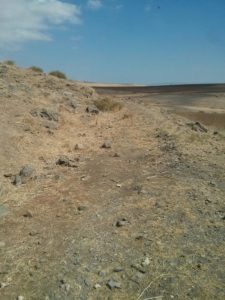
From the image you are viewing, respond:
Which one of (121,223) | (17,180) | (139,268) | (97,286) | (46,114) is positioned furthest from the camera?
(46,114)

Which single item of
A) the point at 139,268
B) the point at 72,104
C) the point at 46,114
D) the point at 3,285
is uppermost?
the point at 46,114

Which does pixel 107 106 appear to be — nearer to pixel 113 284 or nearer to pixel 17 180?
pixel 17 180

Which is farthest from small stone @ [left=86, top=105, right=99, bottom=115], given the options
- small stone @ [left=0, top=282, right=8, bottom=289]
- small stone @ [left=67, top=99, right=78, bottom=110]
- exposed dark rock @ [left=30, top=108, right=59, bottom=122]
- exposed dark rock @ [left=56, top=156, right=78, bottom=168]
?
small stone @ [left=0, top=282, right=8, bottom=289]

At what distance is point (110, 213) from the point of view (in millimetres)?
7379

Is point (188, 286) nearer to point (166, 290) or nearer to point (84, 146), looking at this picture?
point (166, 290)

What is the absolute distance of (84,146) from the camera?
41.8 ft

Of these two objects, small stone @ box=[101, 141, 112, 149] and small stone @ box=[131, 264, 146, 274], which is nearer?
small stone @ box=[131, 264, 146, 274]

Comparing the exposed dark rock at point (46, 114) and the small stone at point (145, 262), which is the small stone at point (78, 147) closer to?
the exposed dark rock at point (46, 114)

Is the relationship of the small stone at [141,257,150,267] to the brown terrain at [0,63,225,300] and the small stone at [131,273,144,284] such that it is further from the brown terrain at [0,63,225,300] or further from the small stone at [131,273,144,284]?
the small stone at [131,273,144,284]

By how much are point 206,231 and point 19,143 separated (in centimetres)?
664

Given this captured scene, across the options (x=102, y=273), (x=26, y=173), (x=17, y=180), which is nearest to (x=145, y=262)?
Result: (x=102, y=273)

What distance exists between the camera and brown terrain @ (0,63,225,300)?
5.30 m

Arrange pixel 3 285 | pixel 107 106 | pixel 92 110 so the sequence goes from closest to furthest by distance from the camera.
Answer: pixel 3 285 → pixel 92 110 → pixel 107 106

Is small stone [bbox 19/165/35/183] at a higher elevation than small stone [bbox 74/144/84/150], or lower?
higher
